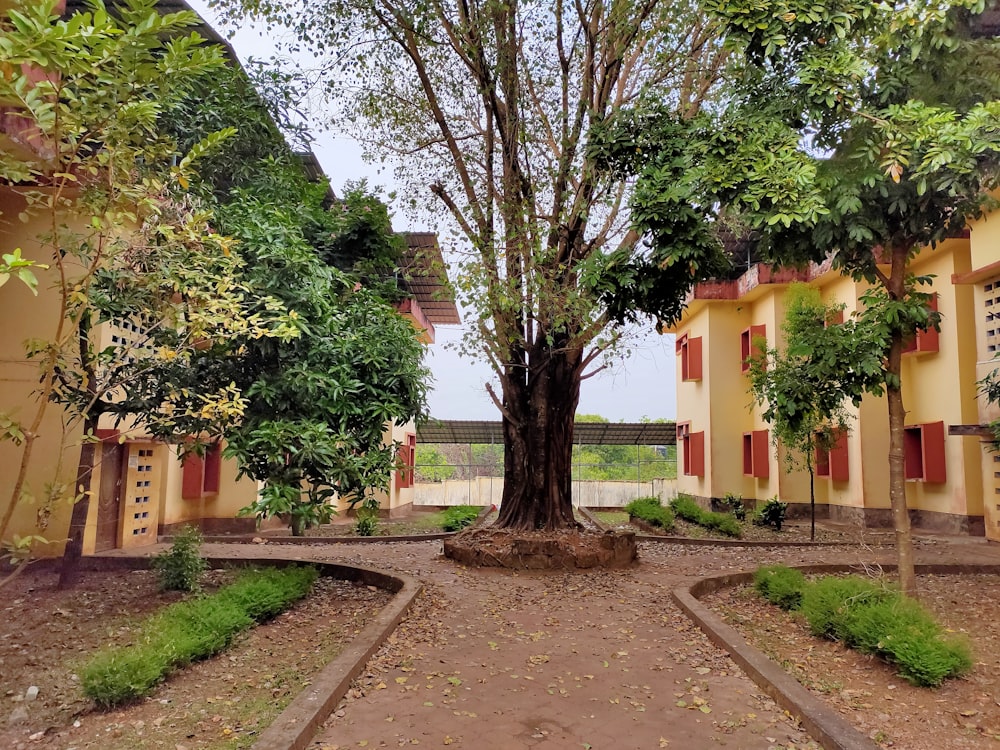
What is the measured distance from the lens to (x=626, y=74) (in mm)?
10297

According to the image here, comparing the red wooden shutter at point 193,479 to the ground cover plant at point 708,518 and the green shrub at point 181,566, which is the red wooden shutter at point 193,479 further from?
the ground cover plant at point 708,518

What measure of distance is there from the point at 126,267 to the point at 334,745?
3.56m

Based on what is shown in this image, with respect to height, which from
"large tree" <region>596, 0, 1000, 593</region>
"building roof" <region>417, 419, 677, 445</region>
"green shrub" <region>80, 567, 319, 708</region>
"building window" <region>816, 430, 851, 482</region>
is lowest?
"green shrub" <region>80, 567, 319, 708</region>

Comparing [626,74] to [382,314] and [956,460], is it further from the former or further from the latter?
[956,460]

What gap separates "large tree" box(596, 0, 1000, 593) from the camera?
4.88 m

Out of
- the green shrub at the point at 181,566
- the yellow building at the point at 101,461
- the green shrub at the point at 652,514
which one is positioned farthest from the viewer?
the green shrub at the point at 652,514

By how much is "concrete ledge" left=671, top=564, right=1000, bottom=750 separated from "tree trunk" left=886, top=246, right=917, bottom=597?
1523 millimetres

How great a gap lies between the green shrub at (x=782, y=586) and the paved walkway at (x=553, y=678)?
1021mm

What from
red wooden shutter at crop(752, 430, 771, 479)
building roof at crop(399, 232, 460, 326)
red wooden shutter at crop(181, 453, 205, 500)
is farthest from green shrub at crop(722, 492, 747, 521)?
red wooden shutter at crop(181, 453, 205, 500)

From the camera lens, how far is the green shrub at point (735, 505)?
16031 mm

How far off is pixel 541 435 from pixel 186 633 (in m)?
6.19

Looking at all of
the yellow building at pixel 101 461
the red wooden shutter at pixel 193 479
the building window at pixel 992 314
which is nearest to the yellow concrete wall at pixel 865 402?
the building window at pixel 992 314

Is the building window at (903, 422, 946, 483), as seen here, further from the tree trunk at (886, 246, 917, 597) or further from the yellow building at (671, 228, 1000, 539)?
the tree trunk at (886, 246, 917, 597)

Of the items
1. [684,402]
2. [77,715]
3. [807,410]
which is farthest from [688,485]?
[77,715]
